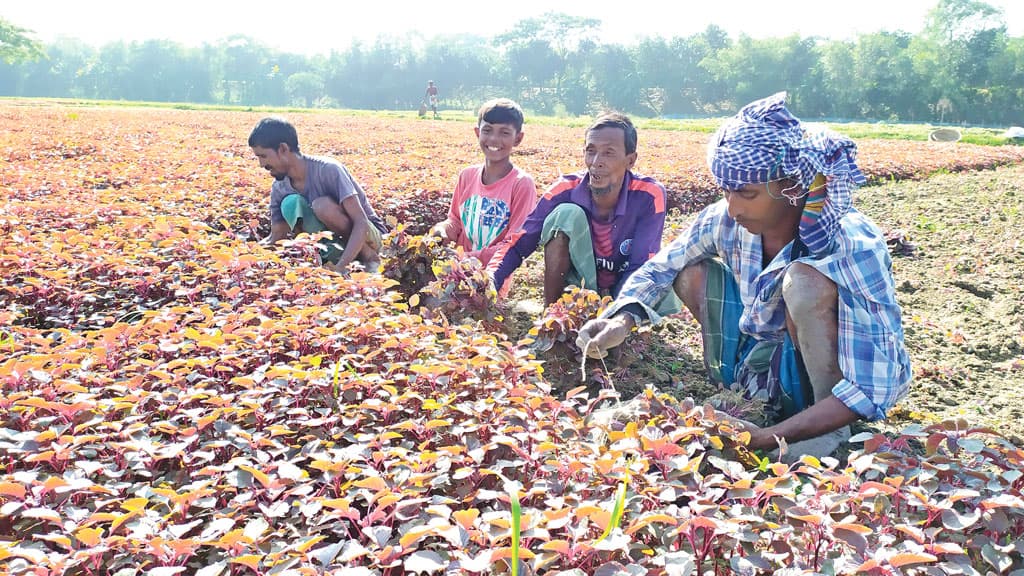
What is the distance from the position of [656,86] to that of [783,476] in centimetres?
6859

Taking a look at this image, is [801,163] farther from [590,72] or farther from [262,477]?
[590,72]

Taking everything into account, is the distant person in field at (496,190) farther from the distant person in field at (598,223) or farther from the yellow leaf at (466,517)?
the yellow leaf at (466,517)

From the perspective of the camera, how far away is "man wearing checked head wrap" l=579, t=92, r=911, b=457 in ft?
7.07

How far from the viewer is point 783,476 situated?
1.43 metres

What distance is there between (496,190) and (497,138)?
292 millimetres

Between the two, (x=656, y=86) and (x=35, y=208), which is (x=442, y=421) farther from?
(x=656, y=86)

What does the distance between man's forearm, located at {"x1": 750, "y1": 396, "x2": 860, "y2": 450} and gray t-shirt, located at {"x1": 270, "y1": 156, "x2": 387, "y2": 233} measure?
299cm

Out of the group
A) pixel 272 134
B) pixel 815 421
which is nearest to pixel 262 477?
pixel 815 421

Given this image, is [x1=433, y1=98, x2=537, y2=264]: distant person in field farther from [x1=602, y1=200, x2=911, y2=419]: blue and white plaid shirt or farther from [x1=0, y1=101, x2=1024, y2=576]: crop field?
[x1=602, y1=200, x2=911, y2=419]: blue and white plaid shirt

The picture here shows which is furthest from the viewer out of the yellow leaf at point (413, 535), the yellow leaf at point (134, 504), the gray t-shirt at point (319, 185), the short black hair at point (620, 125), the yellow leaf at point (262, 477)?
the gray t-shirt at point (319, 185)

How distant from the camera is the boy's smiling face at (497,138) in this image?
4.08 metres

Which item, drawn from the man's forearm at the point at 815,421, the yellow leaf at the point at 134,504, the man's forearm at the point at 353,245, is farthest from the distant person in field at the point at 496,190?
the yellow leaf at the point at 134,504

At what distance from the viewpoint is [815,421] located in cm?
215

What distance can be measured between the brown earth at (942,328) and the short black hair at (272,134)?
66.2 inches
